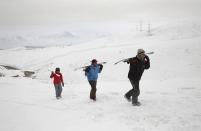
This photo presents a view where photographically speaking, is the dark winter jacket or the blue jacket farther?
the blue jacket

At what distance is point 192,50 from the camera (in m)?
21.0

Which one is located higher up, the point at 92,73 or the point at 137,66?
the point at 137,66

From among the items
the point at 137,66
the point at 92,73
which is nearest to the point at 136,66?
the point at 137,66

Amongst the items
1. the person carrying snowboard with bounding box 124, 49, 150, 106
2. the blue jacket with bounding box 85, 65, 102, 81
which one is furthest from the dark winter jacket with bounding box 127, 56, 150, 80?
the blue jacket with bounding box 85, 65, 102, 81

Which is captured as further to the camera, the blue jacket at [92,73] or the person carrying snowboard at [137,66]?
the blue jacket at [92,73]

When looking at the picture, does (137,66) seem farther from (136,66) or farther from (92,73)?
(92,73)

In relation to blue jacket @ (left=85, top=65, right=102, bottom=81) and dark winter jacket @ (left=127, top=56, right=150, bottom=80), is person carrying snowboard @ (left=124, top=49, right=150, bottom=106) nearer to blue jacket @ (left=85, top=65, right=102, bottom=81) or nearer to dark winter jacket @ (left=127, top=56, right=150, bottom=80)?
dark winter jacket @ (left=127, top=56, right=150, bottom=80)

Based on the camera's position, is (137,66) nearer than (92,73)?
Yes

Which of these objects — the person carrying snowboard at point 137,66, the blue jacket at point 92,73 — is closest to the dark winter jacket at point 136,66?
the person carrying snowboard at point 137,66

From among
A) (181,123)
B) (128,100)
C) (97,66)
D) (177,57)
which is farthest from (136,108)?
(177,57)

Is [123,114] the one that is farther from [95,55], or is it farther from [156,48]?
[95,55]

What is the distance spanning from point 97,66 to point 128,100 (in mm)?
2003

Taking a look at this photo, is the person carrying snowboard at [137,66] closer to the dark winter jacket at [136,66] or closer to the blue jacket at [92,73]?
the dark winter jacket at [136,66]

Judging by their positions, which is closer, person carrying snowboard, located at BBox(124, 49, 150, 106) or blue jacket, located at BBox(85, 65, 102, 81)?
person carrying snowboard, located at BBox(124, 49, 150, 106)
